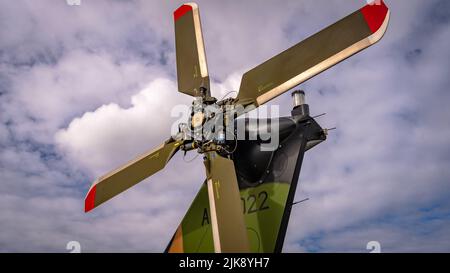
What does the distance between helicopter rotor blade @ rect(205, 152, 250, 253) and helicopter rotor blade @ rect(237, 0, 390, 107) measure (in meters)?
1.76

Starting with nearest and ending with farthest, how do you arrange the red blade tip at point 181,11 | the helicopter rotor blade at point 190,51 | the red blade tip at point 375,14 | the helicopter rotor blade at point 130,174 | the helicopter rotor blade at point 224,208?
the red blade tip at point 375,14, the helicopter rotor blade at point 224,208, the helicopter rotor blade at point 130,174, the helicopter rotor blade at point 190,51, the red blade tip at point 181,11

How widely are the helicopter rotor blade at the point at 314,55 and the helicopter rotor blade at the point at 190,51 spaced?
175 cm

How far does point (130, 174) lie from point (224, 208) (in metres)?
3.41

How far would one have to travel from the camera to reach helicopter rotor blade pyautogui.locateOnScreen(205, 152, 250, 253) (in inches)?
271

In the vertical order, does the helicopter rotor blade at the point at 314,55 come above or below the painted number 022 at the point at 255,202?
above

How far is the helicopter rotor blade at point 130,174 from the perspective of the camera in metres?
9.26

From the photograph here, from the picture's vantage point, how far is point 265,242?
8508 mm

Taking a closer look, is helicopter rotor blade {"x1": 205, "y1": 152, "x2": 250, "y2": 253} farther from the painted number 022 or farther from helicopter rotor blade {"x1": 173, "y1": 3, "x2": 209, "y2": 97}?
helicopter rotor blade {"x1": 173, "y1": 3, "x2": 209, "y2": 97}

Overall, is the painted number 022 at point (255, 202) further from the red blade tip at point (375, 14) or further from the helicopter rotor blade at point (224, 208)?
the red blade tip at point (375, 14)

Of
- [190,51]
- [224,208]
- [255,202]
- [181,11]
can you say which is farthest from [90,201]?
[181,11]

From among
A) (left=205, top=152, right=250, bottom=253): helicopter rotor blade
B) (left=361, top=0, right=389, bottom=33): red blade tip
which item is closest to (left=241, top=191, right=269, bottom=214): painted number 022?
(left=205, top=152, right=250, bottom=253): helicopter rotor blade

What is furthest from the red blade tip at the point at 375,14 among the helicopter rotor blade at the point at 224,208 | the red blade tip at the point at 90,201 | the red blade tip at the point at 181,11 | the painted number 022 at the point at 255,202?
the red blade tip at the point at 90,201
